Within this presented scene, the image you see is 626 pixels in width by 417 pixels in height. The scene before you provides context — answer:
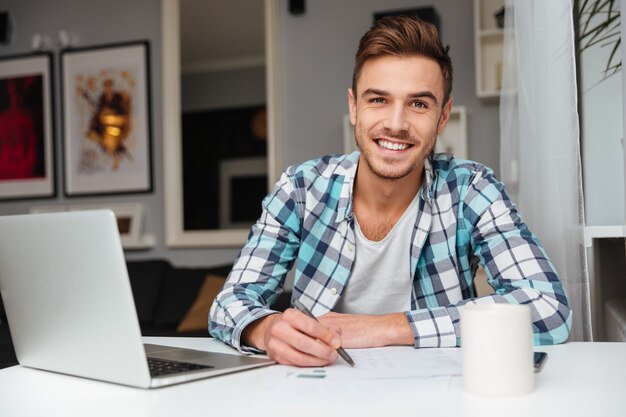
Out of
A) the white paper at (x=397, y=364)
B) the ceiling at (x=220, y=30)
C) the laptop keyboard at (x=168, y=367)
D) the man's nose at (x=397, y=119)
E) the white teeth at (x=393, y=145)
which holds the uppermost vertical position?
the ceiling at (x=220, y=30)

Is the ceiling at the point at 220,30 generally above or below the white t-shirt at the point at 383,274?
above

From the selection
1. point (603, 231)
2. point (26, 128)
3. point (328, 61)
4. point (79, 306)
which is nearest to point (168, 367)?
point (79, 306)

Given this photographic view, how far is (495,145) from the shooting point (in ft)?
11.9

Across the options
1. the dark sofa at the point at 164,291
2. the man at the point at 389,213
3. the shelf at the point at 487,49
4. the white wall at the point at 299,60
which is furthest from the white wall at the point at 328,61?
the man at the point at 389,213

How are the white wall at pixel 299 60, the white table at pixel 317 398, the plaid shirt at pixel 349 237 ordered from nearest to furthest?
1. the white table at pixel 317 398
2. the plaid shirt at pixel 349 237
3. the white wall at pixel 299 60

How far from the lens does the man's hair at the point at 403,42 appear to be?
149 cm

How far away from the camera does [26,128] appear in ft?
15.0

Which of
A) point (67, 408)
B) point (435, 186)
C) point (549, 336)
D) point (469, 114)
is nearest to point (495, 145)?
point (469, 114)

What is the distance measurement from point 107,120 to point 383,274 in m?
3.30

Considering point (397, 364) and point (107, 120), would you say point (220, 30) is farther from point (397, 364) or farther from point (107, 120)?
point (397, 364)

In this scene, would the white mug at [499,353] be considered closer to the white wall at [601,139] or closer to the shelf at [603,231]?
the shelf at [603,231]

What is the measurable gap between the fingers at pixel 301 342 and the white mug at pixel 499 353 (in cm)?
24

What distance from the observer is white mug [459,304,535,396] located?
2.49 feet

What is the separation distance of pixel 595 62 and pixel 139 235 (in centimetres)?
311
